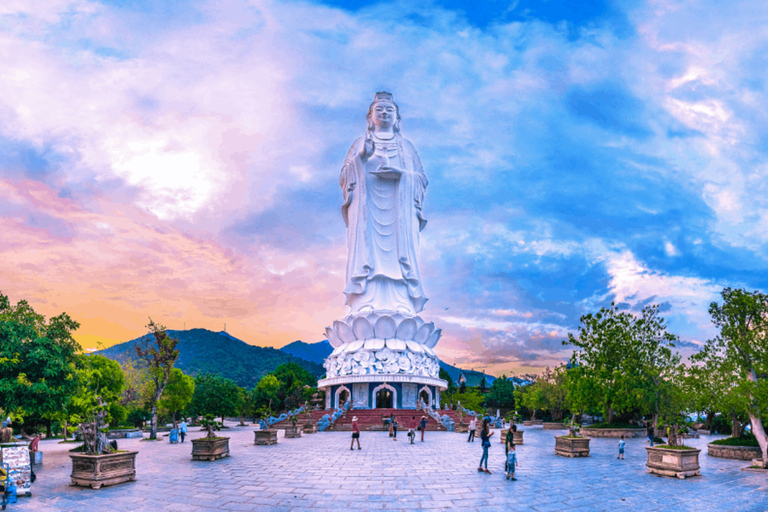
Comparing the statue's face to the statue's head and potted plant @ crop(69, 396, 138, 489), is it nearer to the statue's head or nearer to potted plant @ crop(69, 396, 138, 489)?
the statue's head

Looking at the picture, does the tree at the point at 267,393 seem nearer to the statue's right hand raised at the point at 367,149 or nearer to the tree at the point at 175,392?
the tree at the point at 175,392

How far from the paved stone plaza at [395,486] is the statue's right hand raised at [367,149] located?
3713 centimetres

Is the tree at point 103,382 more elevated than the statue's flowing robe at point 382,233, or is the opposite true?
the statue's flowing robe at point 382,233

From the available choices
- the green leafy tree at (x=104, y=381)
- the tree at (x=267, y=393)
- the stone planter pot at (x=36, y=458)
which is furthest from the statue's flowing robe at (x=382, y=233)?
the stone planter pot at (x=36, y=458)

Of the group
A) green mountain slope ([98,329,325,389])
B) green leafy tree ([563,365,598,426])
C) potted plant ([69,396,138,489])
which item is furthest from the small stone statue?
green mountain slope ([98,329,325,389])

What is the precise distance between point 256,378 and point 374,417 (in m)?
87.7

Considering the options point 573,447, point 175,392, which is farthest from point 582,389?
point 175,392

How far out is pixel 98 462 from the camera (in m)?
13.1

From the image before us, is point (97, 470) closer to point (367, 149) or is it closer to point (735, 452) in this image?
point (735, 452)

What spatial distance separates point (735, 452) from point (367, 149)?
40.0m

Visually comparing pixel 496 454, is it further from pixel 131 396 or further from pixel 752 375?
pixel 131 396

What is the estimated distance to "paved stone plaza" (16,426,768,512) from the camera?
11.0 meters

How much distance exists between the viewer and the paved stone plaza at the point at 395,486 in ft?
36.2

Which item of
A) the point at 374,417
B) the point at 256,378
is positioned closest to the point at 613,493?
the point at 374,417
